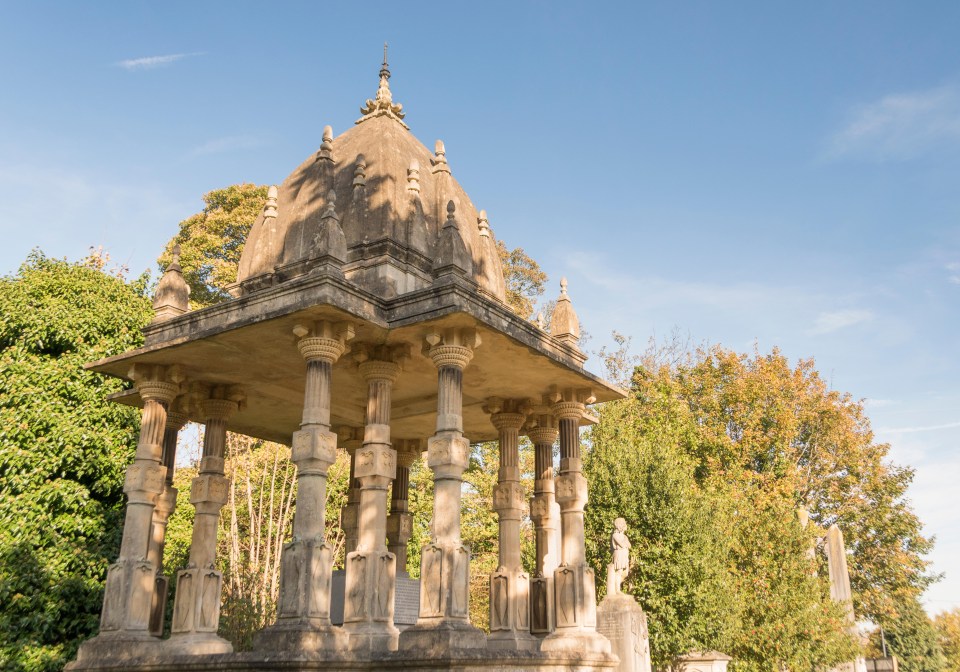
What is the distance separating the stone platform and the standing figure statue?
5.88 m

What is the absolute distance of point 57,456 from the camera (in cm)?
1579

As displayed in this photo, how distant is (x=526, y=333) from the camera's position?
42.0 ft

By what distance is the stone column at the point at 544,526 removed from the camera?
1442 cm

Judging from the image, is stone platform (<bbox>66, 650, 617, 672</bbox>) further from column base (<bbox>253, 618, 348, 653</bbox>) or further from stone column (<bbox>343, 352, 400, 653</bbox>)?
stone column (<bbox>343, 352, 400, 653</bbox>)

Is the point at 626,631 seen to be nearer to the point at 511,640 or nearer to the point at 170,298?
the point at 511,640

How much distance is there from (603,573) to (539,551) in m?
7.76

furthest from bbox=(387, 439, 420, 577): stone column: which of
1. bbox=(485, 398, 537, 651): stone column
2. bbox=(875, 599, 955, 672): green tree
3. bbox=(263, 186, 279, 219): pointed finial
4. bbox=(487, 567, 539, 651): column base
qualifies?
bbox=(875, 599, 955, 672): green tree

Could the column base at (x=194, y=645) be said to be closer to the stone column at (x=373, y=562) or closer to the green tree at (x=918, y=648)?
the stone column at (x=373, y=562)

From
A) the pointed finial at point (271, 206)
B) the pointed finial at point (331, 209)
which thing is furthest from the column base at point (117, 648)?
the pointed finial at point (271, 206)

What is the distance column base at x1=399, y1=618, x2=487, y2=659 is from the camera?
10102 mm

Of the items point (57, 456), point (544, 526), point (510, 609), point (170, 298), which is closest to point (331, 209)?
point (170, 298)

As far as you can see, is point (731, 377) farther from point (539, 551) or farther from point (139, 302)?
point (139, 302)

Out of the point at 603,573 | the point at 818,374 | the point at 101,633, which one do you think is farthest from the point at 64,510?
the point at 818,374

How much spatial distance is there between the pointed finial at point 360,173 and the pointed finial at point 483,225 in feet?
8.50
